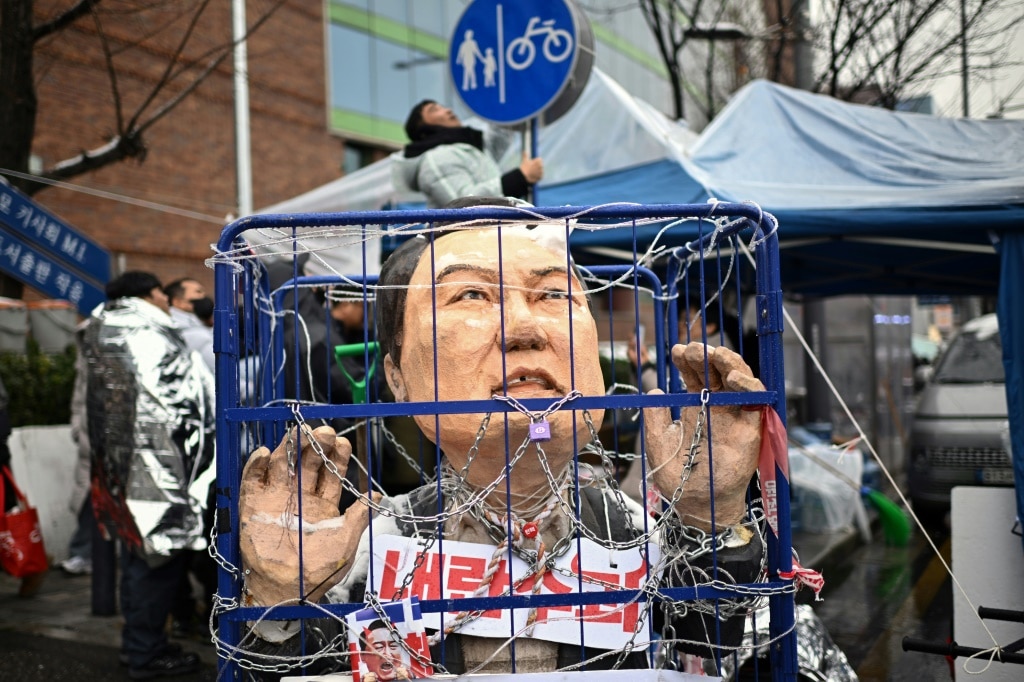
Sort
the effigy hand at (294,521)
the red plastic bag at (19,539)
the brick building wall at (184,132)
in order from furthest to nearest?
the brick building wall at (184,132) < the red plastic bag at (19,539) < the effigy hand at (294,521)

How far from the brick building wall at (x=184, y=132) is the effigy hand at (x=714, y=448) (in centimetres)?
797

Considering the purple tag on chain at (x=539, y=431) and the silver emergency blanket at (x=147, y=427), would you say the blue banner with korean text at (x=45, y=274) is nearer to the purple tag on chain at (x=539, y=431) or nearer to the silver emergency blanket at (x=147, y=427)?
the silver emergency blanket at (x=147, y=427)

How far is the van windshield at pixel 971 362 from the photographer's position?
25.0 feet

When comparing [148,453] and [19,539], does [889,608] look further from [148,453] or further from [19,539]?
[19,539]

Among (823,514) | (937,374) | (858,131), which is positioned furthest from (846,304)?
(858,131)

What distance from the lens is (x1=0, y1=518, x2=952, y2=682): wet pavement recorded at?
4.52 meters

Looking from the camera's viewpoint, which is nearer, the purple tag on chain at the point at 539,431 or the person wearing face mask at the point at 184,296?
the purple tag on chain at the point at 539,431

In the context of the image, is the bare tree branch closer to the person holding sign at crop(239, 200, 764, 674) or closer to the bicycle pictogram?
the bicycle pictogram

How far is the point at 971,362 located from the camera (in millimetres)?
7801

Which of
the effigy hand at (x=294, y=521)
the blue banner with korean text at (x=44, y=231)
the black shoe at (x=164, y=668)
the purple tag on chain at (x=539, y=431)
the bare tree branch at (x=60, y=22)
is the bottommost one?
the black shoe at (x=164, y=668)

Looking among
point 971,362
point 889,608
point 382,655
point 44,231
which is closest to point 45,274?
point 44,231

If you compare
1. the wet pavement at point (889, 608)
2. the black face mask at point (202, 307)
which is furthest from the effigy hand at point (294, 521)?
the black face mask at point (202, 307)

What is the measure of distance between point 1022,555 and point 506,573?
2.34 m

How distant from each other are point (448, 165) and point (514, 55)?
2.13 ft
